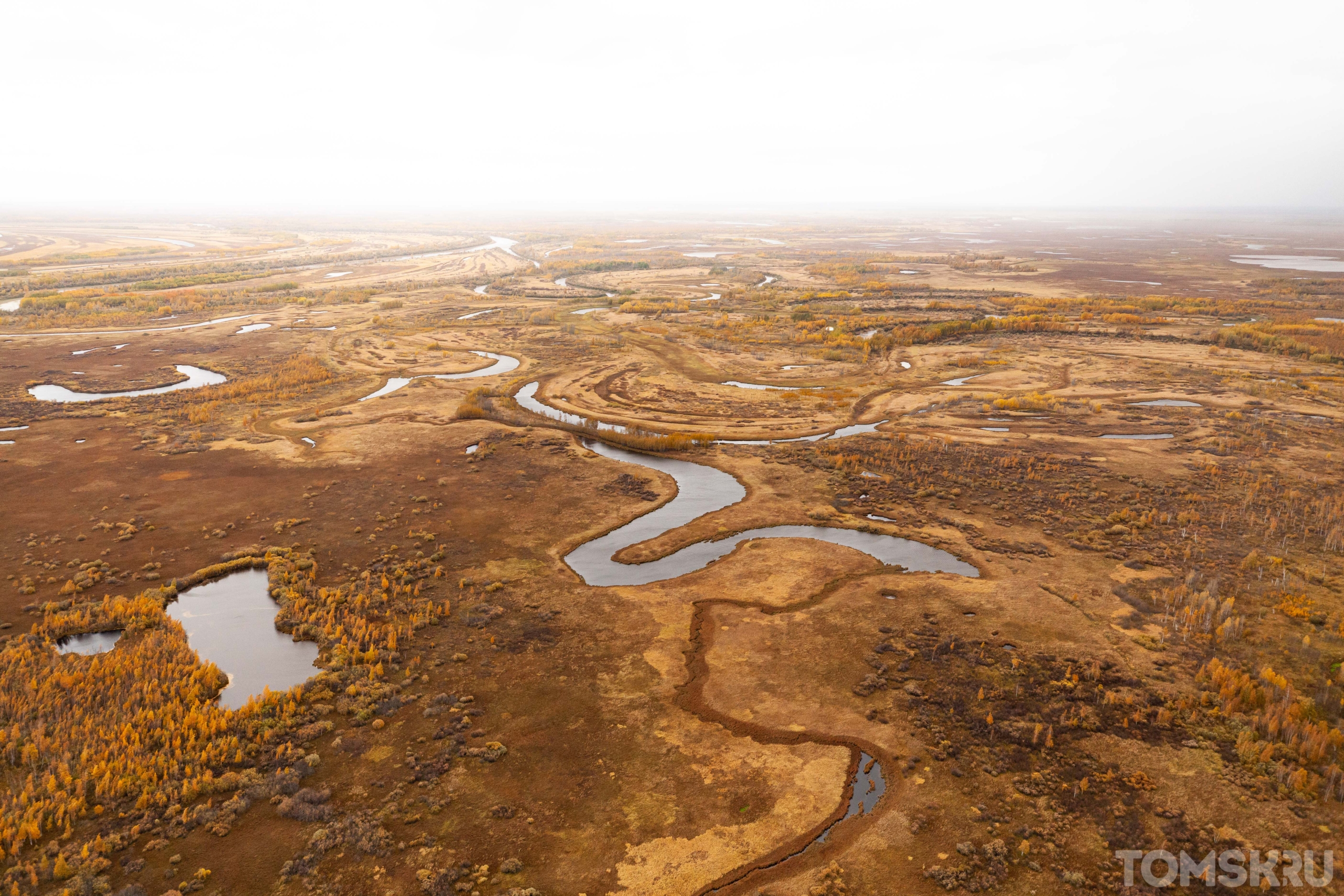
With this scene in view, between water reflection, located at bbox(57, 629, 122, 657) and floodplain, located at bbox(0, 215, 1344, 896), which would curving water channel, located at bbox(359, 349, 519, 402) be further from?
water reflection, located at bbox(57, 629, 122, 657)

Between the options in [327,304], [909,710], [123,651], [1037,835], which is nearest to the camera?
[1037,835]

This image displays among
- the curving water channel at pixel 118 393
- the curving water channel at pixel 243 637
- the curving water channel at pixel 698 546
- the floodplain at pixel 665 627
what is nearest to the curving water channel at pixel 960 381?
the floodplain at pixel 665 627

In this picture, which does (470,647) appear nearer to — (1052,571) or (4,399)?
(1052,571)

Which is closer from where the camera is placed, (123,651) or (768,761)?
(768,761)

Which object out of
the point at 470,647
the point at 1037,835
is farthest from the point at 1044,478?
the point at 470,647

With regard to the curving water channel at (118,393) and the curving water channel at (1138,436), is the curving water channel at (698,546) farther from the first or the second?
the curving water channel at (118,393)

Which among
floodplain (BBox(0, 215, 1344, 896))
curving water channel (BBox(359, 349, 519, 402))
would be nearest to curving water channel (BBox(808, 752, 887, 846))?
floodplain (BBox(0, 215, 1344, 896))

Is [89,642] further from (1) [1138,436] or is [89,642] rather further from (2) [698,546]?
(1) [1138,436]
